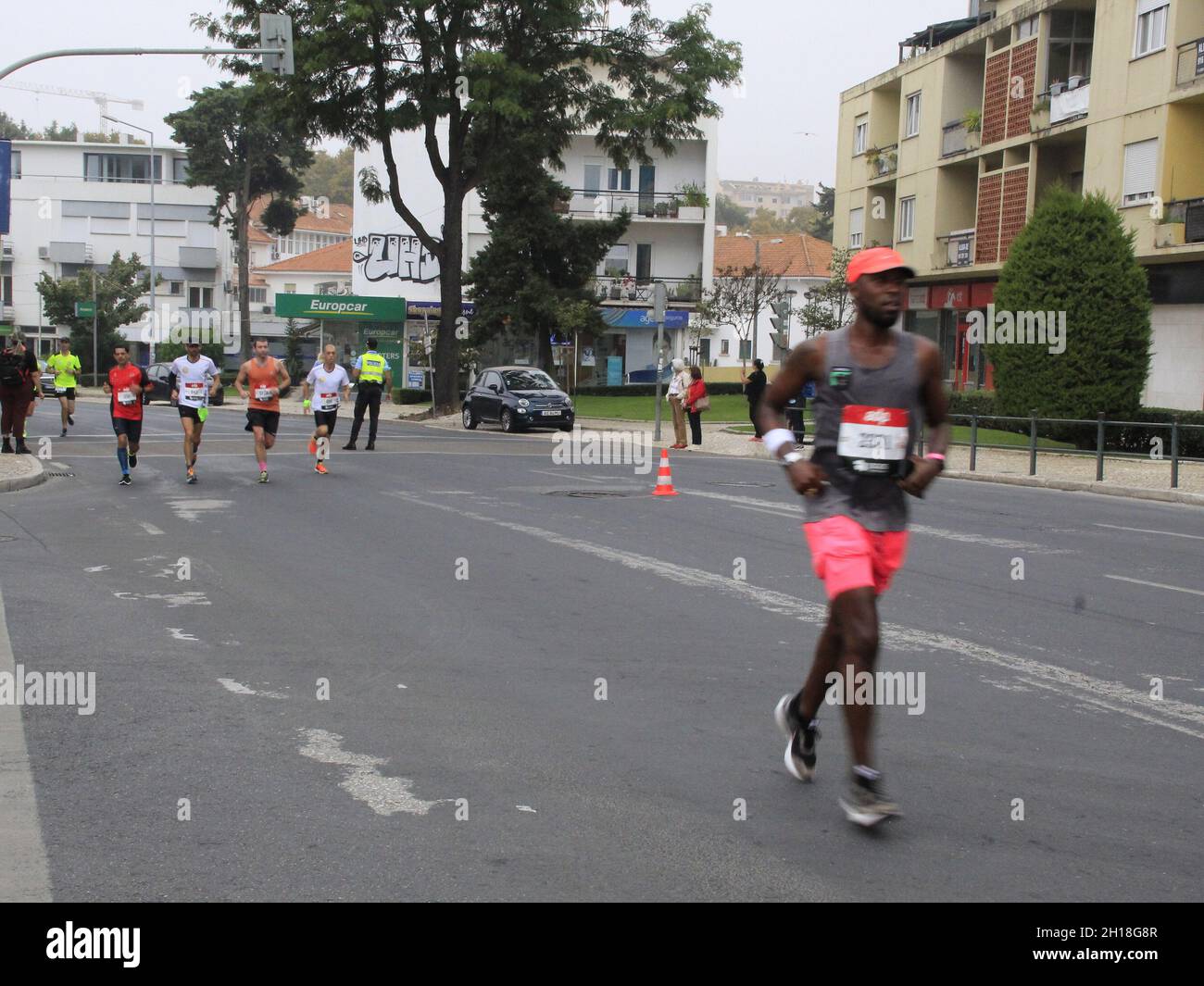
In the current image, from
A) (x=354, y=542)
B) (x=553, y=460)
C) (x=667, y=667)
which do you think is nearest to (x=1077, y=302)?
(x=553, y=460)

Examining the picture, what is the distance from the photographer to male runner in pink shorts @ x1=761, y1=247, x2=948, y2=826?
495 cm

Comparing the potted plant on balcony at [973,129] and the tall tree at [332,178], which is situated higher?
the tall tree at [332,178]

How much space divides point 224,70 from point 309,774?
34.4 m

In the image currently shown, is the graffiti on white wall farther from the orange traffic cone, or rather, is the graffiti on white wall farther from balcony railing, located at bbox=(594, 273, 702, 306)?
the orange traffic cone

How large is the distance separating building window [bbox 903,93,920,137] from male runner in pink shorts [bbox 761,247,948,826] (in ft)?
139

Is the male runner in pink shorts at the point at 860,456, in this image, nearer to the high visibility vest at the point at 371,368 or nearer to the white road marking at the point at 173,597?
the white road marking at the point at 173,597

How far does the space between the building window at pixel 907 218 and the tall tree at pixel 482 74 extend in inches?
395

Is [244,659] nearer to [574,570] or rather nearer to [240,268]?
[574,570]

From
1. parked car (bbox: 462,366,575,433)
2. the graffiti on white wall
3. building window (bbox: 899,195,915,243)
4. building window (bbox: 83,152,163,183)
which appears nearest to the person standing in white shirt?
parked car (bbox: 462,366,575,433)

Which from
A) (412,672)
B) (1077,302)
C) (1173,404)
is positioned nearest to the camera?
(412,672)

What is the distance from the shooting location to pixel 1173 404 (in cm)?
3222

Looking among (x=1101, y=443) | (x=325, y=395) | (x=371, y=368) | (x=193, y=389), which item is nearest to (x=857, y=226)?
(x=371, y=368)

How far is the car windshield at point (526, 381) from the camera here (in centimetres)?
3381

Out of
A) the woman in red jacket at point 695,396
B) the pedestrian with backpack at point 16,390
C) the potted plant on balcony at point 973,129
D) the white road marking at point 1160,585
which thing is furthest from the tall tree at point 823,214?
the white road marking at point 1160,585
